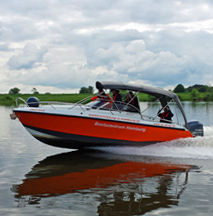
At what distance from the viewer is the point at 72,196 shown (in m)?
6.84

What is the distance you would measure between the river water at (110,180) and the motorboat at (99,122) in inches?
20.0

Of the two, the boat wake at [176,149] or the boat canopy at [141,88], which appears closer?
the boat canopy at [141,88]

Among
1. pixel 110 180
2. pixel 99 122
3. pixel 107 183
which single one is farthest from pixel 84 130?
pixel 107 183

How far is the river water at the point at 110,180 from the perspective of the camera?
6227mm

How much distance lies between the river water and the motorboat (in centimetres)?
51

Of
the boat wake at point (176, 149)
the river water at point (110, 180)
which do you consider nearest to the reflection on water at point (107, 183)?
the river water at point (110, 180)

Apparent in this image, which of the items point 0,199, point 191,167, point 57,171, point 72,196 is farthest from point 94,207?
point 191,167

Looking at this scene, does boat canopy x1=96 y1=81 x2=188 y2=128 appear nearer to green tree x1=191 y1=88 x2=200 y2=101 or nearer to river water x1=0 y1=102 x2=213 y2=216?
river water x1=0 y1=102 x2=213 y2=216

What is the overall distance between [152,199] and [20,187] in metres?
2.99

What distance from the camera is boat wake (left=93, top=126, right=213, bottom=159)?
37.6 feet

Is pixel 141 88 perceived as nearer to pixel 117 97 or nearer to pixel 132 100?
pixel 132 100

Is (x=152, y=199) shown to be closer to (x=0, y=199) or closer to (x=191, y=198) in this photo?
(x=191, y=198)

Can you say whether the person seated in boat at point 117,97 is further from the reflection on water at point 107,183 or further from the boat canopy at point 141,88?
the reflection on water at point 107,183

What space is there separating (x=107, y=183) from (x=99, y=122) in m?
2.95
